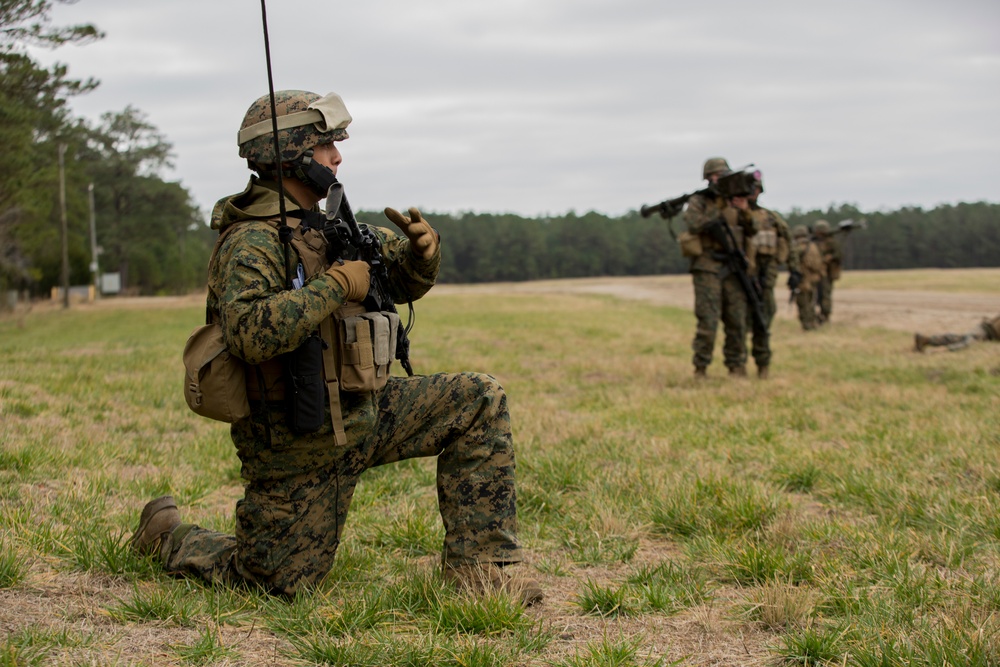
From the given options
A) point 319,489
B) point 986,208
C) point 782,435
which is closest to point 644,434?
point 782,435

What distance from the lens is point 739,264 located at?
11.2 m

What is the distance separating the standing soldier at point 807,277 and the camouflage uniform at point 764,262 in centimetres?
820

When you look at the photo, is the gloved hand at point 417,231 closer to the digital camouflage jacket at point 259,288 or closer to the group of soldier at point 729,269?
the digital camouflage jacket at point 259,288

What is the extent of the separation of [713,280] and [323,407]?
8.10 meters

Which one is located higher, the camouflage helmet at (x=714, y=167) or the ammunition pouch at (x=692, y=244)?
the camouflage helmet at (x=714, y=167)

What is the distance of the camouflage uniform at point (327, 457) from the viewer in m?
3.83

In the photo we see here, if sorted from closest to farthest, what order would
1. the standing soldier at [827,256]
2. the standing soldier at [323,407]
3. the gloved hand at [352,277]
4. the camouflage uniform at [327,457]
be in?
1. the gloved hand at [352,277]
2. the standing soldier at [323,407]
3. the camouflage uniform at [327,457]
4. the standing soldier at [827,256]

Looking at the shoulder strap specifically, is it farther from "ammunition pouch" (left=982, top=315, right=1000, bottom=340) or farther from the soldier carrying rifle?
"ammunition pouch" (left=982, top=315, right=1000, bottom=340)

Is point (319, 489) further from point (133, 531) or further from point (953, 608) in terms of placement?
point (953, 608)

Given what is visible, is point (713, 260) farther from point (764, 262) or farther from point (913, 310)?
point (913, 310)

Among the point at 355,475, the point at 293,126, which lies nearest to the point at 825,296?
the point at 355,475

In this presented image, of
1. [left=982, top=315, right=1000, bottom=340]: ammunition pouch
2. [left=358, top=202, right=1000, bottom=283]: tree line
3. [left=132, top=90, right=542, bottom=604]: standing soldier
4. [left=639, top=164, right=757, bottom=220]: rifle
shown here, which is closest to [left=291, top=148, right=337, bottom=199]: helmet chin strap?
[left=132, top=90, right=542, bottom=604]: standing soldier

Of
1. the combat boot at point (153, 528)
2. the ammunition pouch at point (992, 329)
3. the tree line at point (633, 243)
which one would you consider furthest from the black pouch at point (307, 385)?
the tree line at point (633, 243)

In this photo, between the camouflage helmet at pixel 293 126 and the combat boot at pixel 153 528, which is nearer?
the camouflage helmet at pixel 293 126
